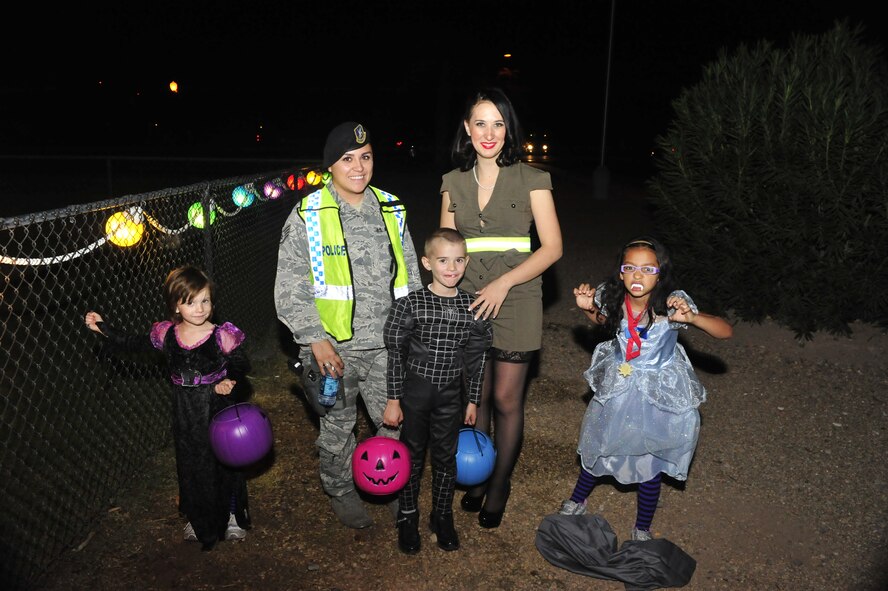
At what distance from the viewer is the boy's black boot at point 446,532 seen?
376 centimetres

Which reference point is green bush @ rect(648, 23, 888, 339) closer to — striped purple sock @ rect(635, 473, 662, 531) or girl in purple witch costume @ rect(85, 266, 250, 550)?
striped purple sock @ rect(635, 473, 662, 531)

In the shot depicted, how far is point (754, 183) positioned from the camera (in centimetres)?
732

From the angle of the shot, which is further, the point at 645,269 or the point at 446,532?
the point at 446,532

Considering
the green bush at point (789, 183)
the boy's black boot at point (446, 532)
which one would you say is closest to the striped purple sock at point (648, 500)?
the boy's black boot at point (446, 532)

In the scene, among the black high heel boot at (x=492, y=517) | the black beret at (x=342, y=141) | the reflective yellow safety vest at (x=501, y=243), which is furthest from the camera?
the black high heel boot at (x=492, y=517)

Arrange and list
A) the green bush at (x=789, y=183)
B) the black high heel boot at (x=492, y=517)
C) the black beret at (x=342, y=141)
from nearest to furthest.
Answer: the black beret at (x=342, y=141), the black high heel boot at (x=492, y=517), the green bush at (x=789, y=183)

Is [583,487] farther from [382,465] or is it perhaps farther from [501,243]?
[501,243]

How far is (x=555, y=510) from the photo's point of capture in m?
4.21

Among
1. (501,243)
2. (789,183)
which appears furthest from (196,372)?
(789,183)

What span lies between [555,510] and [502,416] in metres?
0.83

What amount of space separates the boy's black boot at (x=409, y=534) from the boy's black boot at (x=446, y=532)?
114 mm

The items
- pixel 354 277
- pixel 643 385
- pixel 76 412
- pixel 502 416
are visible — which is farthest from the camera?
→ pixel 76 412

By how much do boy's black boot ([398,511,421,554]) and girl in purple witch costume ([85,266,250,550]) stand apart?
944mm

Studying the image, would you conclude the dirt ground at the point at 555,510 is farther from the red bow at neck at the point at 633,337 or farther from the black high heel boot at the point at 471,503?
the red bow at neck at the point at 633,337
